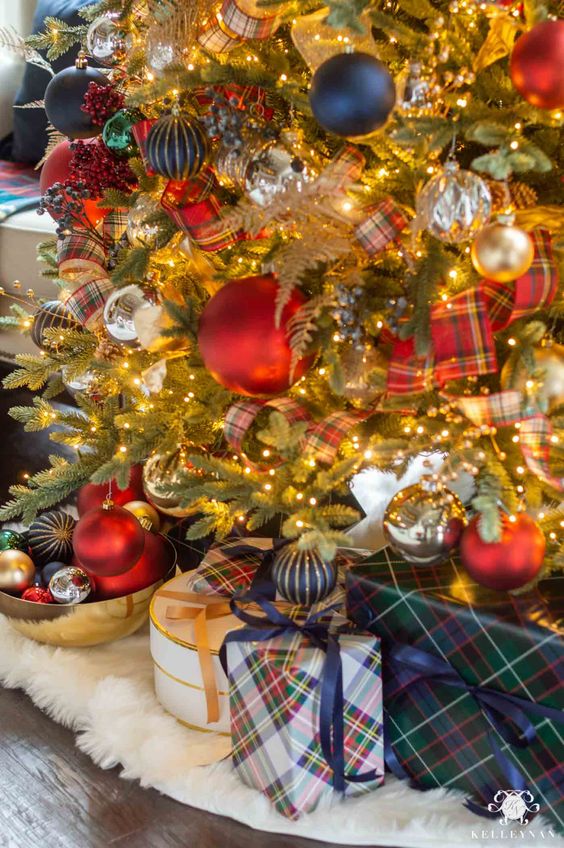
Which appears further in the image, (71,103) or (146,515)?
(146,515)

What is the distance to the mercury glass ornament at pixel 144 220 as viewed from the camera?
1211 mm

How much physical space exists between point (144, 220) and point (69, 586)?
54 centimetres

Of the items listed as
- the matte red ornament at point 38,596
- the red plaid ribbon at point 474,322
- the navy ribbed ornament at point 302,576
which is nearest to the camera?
the red plaid ribbon at point 474,322

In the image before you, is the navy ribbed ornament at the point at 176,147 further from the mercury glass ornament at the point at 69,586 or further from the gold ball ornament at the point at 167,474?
the mercury glass ornament at the point at 69,586

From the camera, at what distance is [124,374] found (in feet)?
4.25

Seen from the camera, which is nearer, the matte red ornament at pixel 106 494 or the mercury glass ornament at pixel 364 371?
the mercury glass ornament at pixel 364 371

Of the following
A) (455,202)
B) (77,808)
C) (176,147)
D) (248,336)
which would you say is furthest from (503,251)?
(77,808)

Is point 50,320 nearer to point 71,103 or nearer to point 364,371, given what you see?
point 71,103

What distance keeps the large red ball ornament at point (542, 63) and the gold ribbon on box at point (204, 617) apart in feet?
2.40

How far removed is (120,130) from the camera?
1.28 meters

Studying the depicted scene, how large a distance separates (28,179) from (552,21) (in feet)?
6.49

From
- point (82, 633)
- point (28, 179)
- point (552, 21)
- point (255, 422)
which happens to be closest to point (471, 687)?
point (255, 422)

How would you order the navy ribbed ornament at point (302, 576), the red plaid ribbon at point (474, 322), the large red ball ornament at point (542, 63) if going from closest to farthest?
1. the large red ball ornament at point (542, 63)
2. the red plaid ribbon at point (474, 322)
3. the navy ribbed ornament at point (302, 576)

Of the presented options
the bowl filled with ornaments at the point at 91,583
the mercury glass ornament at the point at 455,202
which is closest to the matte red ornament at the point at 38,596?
the bowl filled with ornaments at the point at 91,583
